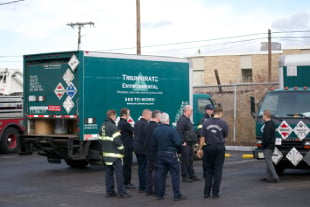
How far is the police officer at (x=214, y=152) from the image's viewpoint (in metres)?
11.6

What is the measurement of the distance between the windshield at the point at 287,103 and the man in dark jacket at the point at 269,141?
122 centimetres

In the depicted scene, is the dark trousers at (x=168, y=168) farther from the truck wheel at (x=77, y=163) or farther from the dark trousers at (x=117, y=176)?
the truck wheel at (x=77, y=163)

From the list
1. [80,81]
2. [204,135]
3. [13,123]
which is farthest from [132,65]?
[13,123]

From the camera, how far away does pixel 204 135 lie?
1184cm

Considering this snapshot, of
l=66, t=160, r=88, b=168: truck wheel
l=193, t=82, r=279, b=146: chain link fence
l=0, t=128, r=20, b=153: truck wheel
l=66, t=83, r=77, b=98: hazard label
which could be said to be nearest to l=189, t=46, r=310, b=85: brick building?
l=193, t=82, r=279, b=146: chain link fence

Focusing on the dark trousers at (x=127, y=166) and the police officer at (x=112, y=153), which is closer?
the police officer at (x=112, y=153)

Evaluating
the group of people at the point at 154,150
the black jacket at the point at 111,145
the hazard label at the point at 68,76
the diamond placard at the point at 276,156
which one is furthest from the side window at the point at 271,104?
the hazard label at the point at 68,76

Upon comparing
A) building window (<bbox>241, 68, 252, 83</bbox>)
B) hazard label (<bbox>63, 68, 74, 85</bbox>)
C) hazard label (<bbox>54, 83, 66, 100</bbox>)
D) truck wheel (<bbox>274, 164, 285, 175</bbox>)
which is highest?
building window (<bbox>241, 68, 252, 83</bbox>)

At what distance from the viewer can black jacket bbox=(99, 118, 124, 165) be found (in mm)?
11789

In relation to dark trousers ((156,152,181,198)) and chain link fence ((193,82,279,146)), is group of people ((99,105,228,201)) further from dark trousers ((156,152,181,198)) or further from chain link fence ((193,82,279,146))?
chain link fence ((193,82,279,146))

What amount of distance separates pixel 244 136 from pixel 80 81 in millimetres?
11405

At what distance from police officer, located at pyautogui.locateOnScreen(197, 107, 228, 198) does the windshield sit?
3.67 metres

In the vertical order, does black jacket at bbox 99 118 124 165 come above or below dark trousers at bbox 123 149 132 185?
above

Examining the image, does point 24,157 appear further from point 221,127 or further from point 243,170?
point 221,127
